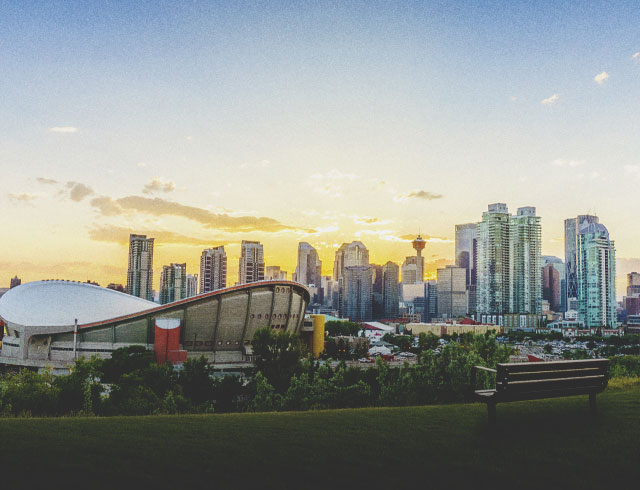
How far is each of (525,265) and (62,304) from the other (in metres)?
152

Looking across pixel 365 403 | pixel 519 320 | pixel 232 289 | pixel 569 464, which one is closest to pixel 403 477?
pixel 569 464

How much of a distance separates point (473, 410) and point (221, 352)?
2157 inches

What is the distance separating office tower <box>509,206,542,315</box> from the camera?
576 feet

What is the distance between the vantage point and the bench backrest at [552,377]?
330 inches

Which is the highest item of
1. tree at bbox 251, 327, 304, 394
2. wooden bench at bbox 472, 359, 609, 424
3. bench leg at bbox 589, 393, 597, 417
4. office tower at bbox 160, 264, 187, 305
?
office tower at bbox 160, 264, 187, 305

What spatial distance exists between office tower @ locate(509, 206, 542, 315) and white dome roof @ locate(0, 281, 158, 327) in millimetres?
139269

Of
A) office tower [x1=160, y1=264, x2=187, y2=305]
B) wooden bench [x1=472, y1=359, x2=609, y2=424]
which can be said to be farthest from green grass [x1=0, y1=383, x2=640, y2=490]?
office tower [x1=160, y1=264, x2=187, y2=305]

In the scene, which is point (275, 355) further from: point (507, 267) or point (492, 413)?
point (507, 267)

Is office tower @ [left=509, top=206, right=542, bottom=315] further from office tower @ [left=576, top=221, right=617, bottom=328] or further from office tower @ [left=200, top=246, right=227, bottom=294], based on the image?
office tower @ [left=200, top=246, right=227, bottom=294]

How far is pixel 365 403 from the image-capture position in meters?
18.4

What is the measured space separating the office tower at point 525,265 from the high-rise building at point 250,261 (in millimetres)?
86895

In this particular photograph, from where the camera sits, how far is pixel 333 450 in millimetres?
7465

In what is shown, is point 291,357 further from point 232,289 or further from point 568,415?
point 568,415

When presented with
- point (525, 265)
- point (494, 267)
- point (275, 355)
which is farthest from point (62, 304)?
point (525, 265)
